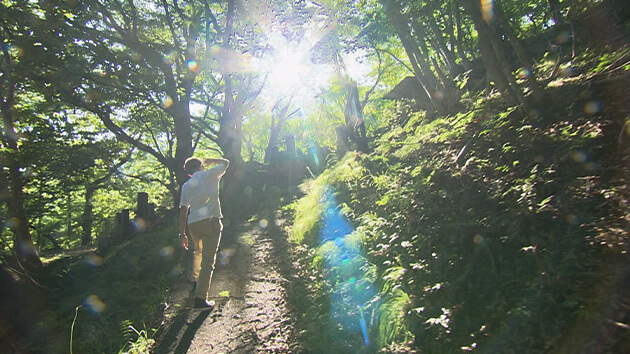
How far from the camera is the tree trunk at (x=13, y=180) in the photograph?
8.20 m

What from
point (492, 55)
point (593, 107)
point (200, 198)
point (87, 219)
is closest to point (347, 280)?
point (200, 198)

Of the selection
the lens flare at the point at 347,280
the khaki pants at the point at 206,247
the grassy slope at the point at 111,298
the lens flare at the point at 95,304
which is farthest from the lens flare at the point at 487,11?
the lens flare at the point at 95,304

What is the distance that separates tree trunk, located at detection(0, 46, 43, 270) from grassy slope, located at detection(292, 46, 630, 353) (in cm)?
804

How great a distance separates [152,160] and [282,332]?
28.3m

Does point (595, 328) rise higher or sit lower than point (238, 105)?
lower

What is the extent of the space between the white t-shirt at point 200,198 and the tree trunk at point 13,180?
6547mm

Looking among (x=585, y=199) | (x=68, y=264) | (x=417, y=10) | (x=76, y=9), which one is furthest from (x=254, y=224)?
(x=585, y=199)

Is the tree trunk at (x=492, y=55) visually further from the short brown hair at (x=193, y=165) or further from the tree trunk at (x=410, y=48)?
the short brown hair at (x=193, y=165)

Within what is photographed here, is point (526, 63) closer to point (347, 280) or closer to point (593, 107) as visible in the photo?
point (593, 107)

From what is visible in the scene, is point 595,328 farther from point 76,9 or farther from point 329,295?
point 76,9

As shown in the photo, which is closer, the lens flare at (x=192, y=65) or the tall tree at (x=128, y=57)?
the tall tree at (x=128, y=57)

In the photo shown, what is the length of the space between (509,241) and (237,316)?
347 centimetres

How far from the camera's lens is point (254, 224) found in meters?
10.8

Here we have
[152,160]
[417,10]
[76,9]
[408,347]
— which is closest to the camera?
[408,347]
